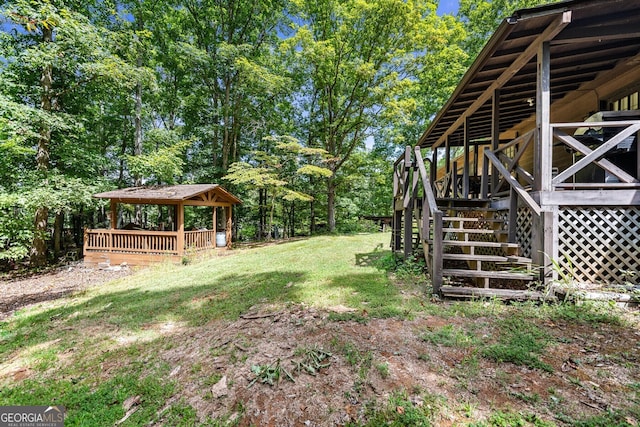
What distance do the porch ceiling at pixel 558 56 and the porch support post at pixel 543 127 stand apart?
28cm

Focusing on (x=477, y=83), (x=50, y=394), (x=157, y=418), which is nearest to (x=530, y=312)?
(x=157, y=418)

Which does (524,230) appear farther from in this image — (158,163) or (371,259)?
(158,163)

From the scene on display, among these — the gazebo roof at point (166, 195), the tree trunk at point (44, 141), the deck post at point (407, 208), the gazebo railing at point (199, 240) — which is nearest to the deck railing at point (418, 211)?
the deck post at point (407, 208)

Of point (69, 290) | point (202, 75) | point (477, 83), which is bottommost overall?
point (69, 290)

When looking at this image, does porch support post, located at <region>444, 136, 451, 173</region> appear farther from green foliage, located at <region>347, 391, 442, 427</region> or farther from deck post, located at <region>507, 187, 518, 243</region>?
green foliage, located at <region>347, 391, 442, 427</region>

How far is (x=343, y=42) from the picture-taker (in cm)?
1459

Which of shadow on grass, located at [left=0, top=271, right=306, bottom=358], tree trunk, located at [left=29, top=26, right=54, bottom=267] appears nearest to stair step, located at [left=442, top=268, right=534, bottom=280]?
shadow on grass, located at [left=0, top=271, right=306, bottom=358]

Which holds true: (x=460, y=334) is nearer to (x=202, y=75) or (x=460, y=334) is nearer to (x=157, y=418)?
(x=157, y=418)

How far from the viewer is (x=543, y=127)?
3.71 metres

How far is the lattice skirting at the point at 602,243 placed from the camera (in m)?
3.41

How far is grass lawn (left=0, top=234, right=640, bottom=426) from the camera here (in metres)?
1.88

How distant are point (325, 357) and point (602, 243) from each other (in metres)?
3.78

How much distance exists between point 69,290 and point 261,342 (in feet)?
25.9

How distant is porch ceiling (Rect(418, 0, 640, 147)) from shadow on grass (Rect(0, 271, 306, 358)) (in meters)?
4.86
